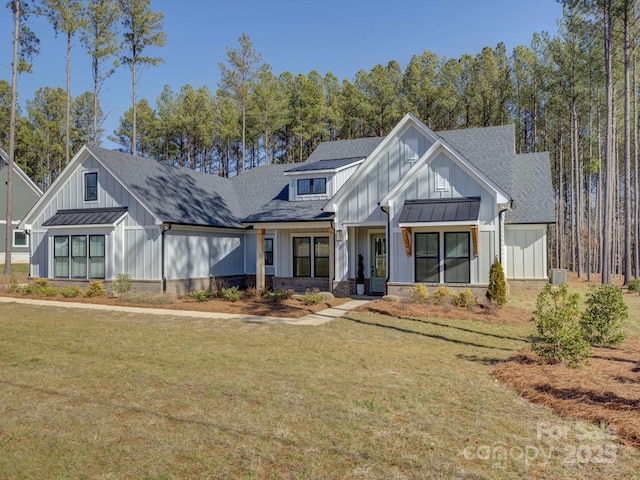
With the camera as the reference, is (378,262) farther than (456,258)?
Yes

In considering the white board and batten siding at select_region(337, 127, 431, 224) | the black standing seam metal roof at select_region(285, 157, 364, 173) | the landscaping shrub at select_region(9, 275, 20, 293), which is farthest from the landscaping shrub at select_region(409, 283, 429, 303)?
the landscaping shrub at select_region(9, 275, 20, 293)

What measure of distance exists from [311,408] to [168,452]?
1794mm

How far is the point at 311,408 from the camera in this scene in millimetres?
5551

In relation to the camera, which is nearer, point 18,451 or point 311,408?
point 18,451

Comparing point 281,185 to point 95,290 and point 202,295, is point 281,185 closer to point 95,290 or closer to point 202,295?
point 202,295

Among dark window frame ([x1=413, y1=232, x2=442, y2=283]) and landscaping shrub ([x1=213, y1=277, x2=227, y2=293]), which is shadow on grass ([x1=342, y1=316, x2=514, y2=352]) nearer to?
dark window frame ([x1=413, y1=232, x2=442, y2=283])

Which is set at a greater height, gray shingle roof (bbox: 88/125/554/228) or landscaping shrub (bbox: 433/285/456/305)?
gray shingle roof (bbox: 88/125/554/228)

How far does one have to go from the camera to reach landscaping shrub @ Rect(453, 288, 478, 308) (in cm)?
1408

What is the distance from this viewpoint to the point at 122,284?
18094mm

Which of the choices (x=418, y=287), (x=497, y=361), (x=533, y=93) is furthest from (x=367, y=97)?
(x=497, y=361)

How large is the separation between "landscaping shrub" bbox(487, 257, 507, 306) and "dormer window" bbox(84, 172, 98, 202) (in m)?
16.4

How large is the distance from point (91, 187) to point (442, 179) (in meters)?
14.9

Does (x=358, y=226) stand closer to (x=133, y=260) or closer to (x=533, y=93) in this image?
(x=133, y=260)

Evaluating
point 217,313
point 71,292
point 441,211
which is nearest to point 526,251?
point 441,211
